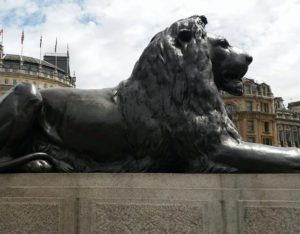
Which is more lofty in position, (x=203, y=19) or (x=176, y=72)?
(x=203, y=19)

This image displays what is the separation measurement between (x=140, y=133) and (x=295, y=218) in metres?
1.61

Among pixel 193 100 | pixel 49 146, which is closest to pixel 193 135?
pixel 193 100

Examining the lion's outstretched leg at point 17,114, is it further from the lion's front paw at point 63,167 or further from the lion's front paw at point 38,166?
the lion's front paw at point 63,167

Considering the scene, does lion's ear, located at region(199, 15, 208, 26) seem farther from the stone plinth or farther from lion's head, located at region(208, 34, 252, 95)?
the stone plinth

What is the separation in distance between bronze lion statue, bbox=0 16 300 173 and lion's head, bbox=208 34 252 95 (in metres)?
0.01

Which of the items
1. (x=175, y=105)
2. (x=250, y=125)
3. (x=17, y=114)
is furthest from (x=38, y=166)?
(x=250, y=125)

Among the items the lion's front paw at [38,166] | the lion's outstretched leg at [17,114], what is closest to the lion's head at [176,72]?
the lion's outstretched leg at [17,114]

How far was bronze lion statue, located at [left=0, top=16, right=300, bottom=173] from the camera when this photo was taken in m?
4.04

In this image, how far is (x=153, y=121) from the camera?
424 centimetres

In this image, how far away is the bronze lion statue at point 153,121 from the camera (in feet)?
13.3

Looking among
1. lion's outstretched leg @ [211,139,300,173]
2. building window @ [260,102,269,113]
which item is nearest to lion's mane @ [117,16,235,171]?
lion's outstretched leg @ [211,139,300,173]

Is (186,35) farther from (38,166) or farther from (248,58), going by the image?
(38,166)

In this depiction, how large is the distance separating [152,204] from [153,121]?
2.84 feet

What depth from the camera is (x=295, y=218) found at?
3.56m
